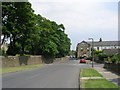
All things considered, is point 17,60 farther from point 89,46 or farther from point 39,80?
point 89,46

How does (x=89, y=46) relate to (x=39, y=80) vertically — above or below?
above

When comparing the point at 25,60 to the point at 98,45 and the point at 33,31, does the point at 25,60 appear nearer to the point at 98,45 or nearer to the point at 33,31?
the point at 33,31

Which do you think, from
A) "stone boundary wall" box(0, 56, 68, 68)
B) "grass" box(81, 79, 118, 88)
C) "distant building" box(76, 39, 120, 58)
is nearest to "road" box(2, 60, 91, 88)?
"grass" box(81, 79, 118, 88)

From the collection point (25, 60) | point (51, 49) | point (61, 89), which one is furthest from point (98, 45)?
point (61, 89)

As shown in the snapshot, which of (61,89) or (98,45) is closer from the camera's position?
(61,89)

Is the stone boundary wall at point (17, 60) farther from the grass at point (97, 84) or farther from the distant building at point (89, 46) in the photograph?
the distant building at point (89, 46)

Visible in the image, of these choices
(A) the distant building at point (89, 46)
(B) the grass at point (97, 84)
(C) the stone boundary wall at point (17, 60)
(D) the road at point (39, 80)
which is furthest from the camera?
(A) the distant building at point (89, 46)

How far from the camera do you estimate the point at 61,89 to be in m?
12.0

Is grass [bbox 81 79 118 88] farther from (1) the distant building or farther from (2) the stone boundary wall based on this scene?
(1) the distant building

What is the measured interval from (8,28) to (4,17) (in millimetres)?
2433

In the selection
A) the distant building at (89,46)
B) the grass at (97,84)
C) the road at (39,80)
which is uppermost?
the distant building at (89,46)

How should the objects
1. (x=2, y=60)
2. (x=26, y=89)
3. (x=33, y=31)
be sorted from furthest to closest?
(x=33, y=31) < (x=2, y=60) < (x=26, y=89)

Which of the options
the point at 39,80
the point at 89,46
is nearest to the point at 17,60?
the point at 39,80

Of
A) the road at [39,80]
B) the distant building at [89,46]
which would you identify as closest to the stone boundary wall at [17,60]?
the road at [39,80]
